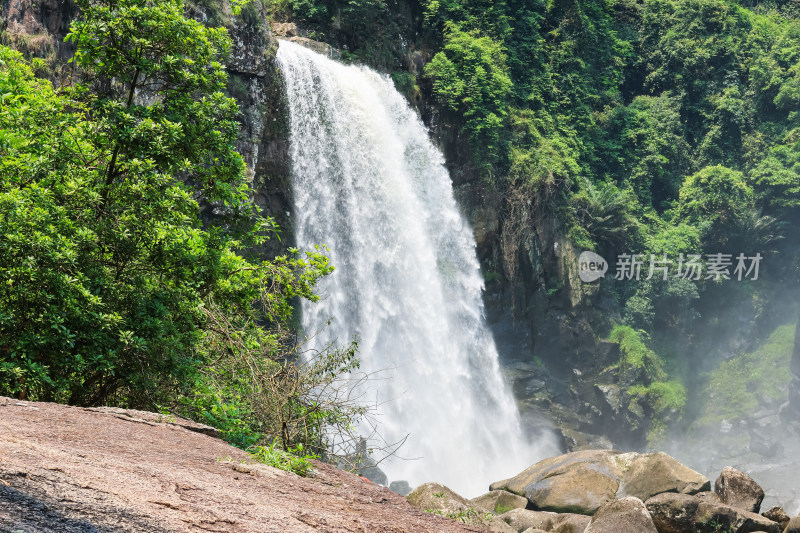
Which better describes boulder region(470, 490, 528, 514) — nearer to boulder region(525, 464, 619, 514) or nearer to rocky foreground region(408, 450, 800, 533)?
rocky foreground region(408, 450, 800, 533)

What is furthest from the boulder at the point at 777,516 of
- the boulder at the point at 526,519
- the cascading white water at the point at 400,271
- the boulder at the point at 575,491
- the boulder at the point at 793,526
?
the cascading white water at the point at 400,271

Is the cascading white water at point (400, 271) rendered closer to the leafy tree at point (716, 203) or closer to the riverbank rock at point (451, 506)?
the riverbank rock at point (451, 506)

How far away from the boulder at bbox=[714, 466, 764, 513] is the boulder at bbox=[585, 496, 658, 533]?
7.72ft

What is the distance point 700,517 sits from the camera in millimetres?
9781

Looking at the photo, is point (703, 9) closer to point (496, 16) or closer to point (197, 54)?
point (496, 16)

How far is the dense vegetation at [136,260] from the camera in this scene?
598cm

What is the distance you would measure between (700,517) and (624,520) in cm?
170

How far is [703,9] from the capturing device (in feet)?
101

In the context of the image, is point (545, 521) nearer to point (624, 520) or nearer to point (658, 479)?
point (658, 479)

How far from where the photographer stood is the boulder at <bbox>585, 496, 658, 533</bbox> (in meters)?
8.68

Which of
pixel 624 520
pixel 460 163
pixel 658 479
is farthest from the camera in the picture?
pixel 460 163

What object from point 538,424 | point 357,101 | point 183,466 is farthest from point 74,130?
point 538,424

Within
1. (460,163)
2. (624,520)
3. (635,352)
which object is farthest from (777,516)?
(460,163)

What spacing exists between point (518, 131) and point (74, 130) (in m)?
19.9
